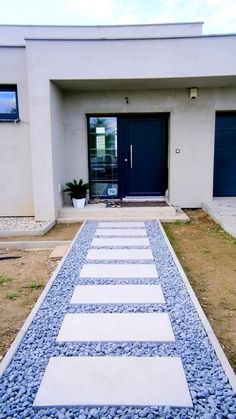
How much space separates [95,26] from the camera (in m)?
10.0

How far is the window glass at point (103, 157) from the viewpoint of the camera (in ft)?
26.4

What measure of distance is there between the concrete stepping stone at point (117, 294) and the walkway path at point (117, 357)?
0.4 inches

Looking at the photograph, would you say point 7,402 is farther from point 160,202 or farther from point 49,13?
point 49,13

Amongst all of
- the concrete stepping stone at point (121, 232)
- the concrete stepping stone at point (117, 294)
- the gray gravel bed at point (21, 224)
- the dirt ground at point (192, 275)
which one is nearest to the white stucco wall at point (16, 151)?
the gray gravel bed at point (21, 224)

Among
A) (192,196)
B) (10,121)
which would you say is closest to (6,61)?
(10,121)

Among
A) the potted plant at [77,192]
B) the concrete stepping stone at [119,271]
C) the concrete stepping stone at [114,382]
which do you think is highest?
the potted plant at [77,192]

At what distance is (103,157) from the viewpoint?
816 cm

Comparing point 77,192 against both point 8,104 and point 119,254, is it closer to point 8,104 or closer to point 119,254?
point 8,104

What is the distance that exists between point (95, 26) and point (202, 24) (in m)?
3.34

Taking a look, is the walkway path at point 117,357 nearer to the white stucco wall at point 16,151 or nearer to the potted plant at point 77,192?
the potted plant at point 77,192

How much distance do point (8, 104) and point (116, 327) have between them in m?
6.06

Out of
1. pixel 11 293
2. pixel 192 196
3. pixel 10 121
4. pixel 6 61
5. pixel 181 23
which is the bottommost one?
pixel 11 293

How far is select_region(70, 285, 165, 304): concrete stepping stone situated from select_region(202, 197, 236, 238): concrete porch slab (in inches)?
109

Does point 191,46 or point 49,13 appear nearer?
point 191,46
